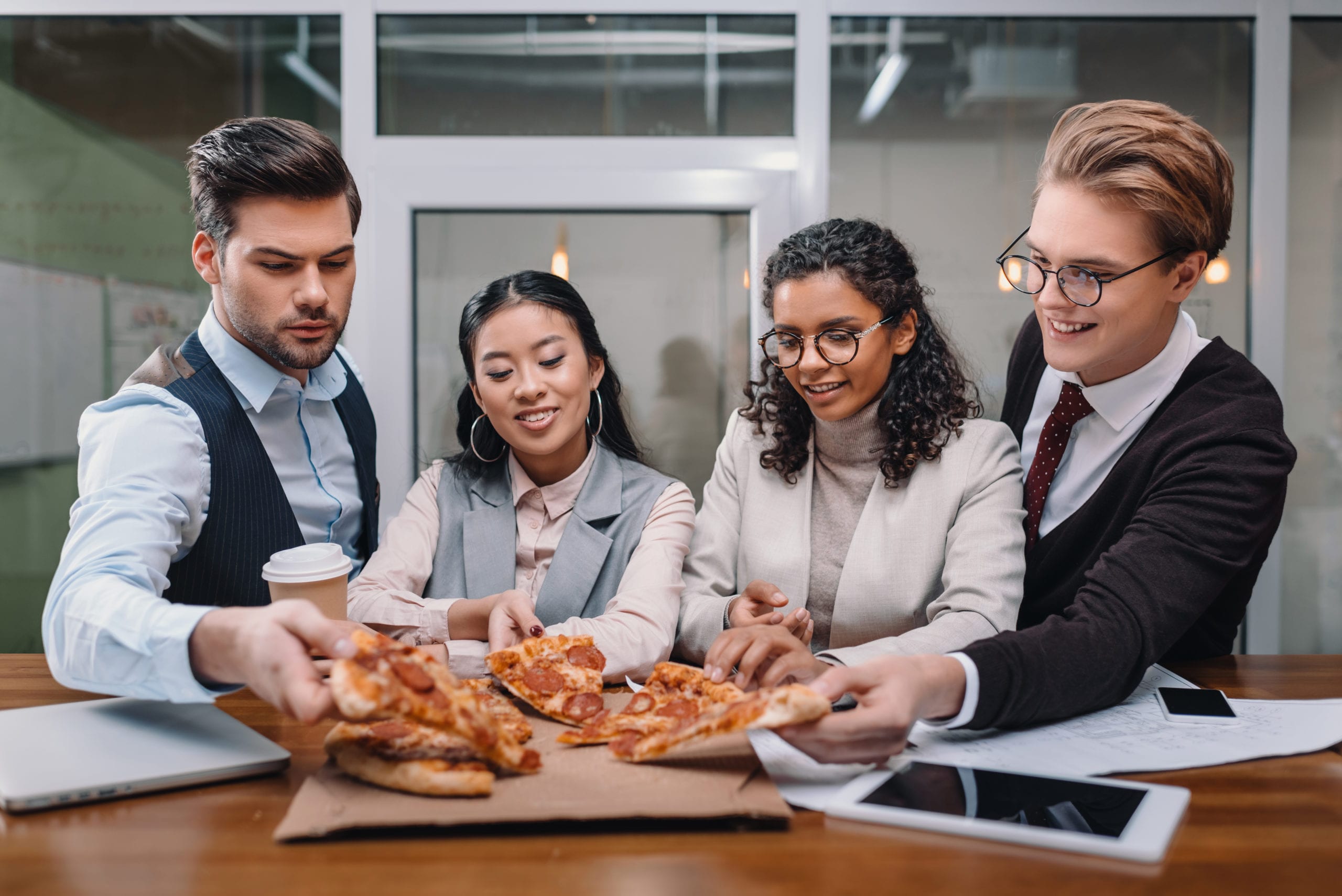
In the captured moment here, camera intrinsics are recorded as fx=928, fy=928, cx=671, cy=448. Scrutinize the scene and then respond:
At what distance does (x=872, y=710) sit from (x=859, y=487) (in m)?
0.86

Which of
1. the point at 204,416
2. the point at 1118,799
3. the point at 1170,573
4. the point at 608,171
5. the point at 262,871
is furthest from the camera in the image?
the point at 608,171

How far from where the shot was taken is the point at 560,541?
1965mm

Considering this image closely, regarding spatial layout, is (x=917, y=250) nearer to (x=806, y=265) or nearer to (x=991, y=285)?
(x=991, y=285)

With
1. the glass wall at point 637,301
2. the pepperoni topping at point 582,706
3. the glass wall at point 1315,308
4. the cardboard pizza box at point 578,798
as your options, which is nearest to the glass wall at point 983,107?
the glass wall at point 1315,308

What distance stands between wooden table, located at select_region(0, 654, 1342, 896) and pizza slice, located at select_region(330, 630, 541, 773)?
0.12 m

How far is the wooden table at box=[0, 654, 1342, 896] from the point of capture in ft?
2.99

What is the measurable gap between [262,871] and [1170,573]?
138cm

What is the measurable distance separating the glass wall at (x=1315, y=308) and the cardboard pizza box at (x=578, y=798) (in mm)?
2878

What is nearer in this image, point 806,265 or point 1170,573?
point 1170,573

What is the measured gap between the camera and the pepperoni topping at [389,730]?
3.87 ft

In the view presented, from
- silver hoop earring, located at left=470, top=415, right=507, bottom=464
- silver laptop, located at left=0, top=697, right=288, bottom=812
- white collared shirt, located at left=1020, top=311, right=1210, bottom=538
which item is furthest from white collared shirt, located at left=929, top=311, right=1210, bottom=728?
silver laptop, located at left=0, top=697, right=288, bottom=812

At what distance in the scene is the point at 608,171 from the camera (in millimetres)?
3037

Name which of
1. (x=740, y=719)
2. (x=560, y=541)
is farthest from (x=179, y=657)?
(x=560, y=541)

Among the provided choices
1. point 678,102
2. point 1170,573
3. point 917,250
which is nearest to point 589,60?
point 678,102
